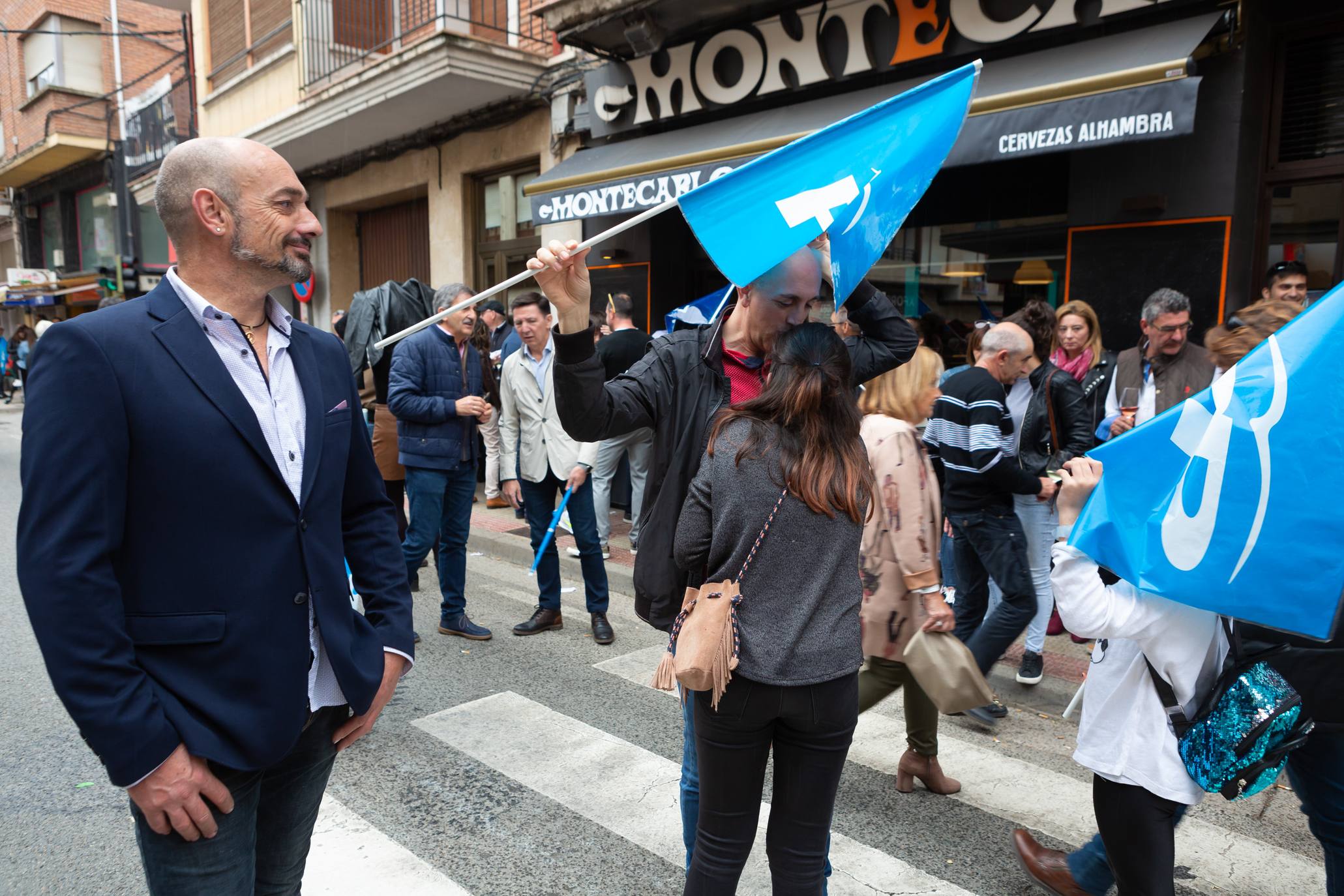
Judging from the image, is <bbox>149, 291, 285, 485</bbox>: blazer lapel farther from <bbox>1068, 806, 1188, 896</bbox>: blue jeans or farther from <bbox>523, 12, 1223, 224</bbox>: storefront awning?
<bbox>523, 12, 1223, 224</bbox>: storefront awning

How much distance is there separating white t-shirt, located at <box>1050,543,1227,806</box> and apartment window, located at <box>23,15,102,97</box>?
31.1 meters

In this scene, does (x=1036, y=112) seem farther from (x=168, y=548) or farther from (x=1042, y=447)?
(x=168, y=548)

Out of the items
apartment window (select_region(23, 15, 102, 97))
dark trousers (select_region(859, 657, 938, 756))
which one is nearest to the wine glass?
dark trousers (select_region(859, 657, 938, 756))

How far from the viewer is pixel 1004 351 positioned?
445 cm

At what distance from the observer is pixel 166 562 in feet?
5.26

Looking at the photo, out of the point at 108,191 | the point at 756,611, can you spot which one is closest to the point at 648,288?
the point at 756,611

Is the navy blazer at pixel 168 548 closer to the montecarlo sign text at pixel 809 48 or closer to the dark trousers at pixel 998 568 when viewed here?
the dark trousers at pixel 998 568

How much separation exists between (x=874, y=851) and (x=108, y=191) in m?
28.9

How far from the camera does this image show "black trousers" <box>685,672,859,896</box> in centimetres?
211

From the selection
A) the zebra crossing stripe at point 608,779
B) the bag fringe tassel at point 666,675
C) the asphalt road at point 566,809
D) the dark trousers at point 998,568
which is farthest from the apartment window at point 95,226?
the bag fringe tassel at point 666,675

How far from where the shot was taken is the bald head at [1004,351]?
14.6ft

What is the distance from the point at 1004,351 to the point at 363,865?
11.8ft

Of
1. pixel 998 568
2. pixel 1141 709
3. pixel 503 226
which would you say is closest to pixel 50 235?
pixel 503 226

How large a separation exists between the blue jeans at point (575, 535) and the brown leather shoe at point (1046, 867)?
3.15 meters
